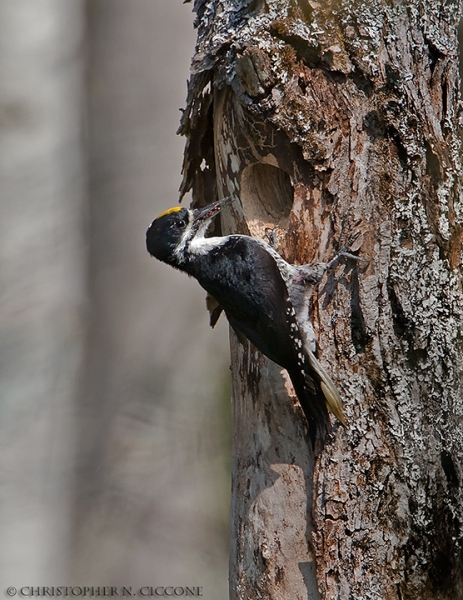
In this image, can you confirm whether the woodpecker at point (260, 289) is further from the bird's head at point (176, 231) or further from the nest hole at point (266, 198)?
the nest hole at point (266, 198)

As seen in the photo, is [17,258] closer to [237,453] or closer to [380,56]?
[237,453]

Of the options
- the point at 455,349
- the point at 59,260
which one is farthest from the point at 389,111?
the point at 59,260


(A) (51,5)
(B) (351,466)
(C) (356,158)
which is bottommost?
(B) (351,466)

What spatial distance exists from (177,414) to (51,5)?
3.39 meters

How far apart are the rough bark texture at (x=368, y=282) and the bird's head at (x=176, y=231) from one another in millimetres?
660

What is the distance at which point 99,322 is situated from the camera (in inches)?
212

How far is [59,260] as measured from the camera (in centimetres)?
547

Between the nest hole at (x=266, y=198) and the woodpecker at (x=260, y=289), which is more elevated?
the nest hole at (x=266, y=198)

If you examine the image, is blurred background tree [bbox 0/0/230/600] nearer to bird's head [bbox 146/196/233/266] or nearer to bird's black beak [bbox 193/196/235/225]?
bird's head [bbox 146/196/233/266]

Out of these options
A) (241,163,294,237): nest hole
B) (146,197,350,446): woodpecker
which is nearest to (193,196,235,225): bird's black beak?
(146,197,350,446): woodpecker

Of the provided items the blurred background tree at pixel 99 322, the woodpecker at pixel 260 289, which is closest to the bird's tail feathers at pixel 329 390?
the woodpecker at pixel 260 289

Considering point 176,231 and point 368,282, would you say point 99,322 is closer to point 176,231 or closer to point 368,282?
point 176,231

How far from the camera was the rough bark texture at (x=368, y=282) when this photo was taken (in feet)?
10.1

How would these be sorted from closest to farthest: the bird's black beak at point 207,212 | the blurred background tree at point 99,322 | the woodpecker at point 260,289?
the woodpecker at point 260,289 < the bird's black beak at point 207,212 < the blurred background tree at point 99,322
